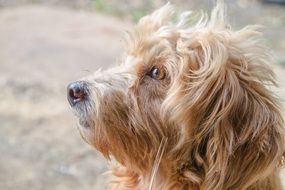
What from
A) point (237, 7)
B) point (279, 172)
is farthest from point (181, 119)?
point (237, 7)

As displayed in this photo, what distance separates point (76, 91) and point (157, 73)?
38 centimetres

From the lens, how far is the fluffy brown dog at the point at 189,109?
3055mm

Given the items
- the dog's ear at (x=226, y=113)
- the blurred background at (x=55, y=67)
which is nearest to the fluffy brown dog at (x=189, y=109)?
the dog's ear at (x=226, y=113)

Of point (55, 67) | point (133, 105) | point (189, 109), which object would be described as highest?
point (189, 109)

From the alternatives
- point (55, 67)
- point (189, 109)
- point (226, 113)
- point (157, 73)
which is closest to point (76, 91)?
point (157, 73)

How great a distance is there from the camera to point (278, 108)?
3129mm

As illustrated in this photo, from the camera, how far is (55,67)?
773 cm

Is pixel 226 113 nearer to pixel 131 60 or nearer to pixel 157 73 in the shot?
pixel 157 73

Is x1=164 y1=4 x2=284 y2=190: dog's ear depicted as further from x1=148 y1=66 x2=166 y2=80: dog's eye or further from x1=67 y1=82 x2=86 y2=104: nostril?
x1=67 y1=82 x2=86 y2=104: nostril

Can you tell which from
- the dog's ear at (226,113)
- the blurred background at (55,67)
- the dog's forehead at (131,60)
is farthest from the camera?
the blurred background at (55,67)

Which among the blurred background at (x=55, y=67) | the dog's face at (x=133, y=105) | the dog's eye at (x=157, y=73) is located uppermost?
the dog's eye at (x=157, y=73)

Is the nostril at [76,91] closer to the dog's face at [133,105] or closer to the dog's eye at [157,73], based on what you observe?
the dog's face at [133,105]

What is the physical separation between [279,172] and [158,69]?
75 centimetres

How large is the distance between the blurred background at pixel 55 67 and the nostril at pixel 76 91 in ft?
2.51
